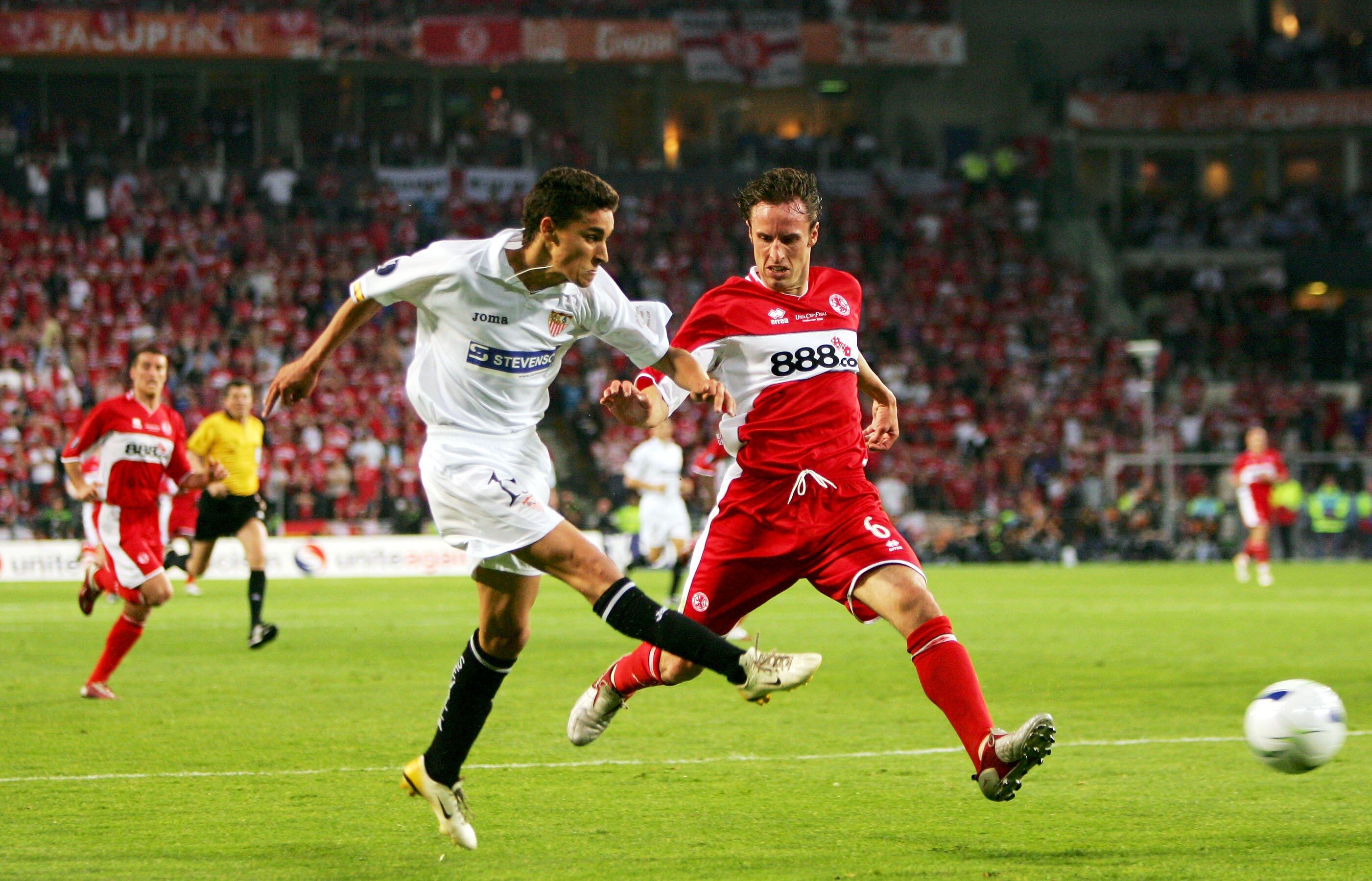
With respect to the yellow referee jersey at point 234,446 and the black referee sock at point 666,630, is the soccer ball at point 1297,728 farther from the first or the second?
the yellow referee jersey at point 234,446

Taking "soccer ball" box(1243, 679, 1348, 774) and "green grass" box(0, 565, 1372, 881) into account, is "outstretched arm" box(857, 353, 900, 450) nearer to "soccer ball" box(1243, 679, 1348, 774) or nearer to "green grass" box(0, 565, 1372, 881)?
"green grass" box(0, 565, 1372, 881)

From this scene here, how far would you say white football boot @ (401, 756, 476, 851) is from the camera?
5816 mm

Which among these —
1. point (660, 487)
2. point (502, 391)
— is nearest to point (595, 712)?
point (502, 391)

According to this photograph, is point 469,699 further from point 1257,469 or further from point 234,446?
point 1257,469

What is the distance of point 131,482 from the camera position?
37.0ft

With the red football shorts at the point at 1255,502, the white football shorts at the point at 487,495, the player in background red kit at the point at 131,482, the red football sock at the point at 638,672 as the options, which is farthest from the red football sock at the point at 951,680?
the red football shorts at the point at 1255,502

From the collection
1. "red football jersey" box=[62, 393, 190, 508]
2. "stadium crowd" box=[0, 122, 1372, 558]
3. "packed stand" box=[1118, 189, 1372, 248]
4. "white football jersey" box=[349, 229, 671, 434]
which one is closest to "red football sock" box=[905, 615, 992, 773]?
"white football jersey" box=[349, 229, 671, 434]

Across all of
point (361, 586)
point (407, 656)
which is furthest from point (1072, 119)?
point (407, 656)

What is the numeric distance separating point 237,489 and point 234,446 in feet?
1.35

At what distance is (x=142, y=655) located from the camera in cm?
1379

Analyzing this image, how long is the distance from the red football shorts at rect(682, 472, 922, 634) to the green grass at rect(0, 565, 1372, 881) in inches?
34.3

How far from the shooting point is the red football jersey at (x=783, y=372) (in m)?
6.67

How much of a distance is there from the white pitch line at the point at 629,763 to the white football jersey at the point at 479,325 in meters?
2.56

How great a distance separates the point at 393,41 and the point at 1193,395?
758 inches
